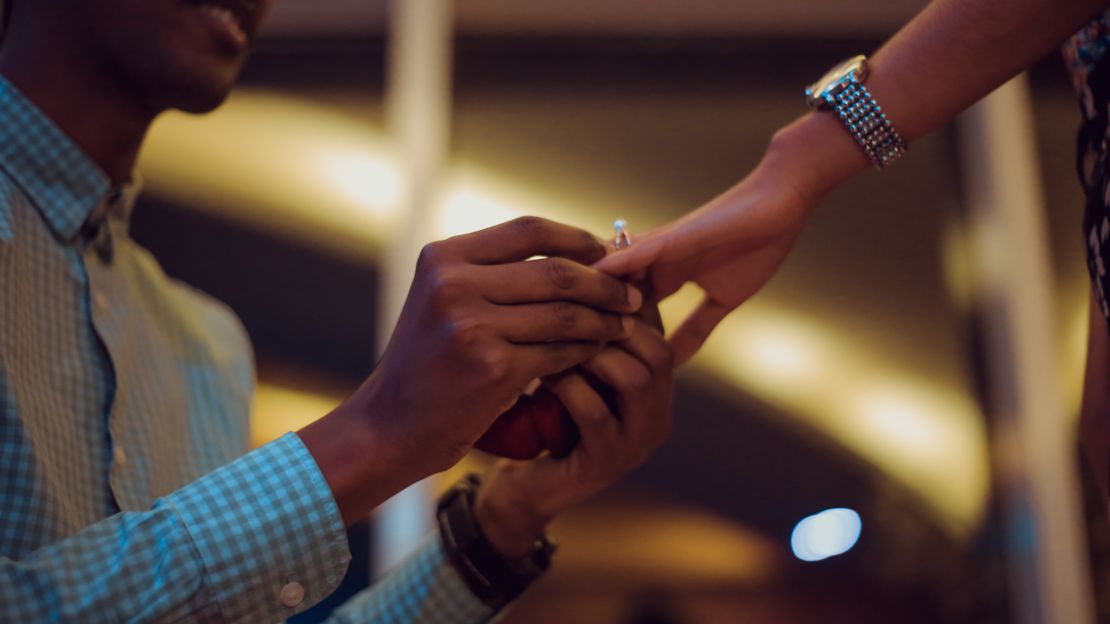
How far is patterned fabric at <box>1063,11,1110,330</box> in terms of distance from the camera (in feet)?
2.04

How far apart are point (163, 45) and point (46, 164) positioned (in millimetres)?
208

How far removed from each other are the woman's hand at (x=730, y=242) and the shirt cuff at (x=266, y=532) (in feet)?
1.09

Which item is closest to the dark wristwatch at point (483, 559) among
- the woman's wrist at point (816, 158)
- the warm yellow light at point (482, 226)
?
the woman's wrist at point (816, 158)

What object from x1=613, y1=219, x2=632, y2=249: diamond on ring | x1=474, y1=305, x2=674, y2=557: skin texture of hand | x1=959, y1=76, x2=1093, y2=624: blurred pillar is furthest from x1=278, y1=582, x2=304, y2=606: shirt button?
x1=959, y1=76, x2=1093, y2=624: blurred pillar

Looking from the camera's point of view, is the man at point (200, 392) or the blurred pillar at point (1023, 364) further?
the blurred pillar at point (1023, 364)

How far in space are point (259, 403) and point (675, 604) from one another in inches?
41.6

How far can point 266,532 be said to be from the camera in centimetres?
62

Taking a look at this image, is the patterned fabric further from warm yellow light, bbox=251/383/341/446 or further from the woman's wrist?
warm yellow light, bbox=251/383/341/446

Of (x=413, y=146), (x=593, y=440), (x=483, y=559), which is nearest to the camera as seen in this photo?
(x=593, y=440)

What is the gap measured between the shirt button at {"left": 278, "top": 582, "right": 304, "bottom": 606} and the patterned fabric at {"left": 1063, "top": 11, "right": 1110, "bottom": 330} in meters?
0.66

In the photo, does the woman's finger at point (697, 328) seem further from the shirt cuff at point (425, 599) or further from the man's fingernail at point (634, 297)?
the shirt cuff at point (425, 599)

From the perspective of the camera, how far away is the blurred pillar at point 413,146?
1840 millimetres

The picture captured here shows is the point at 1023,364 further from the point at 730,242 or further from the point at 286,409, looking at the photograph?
the point at 286,409

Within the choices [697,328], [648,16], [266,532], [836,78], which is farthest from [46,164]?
[648,16]
